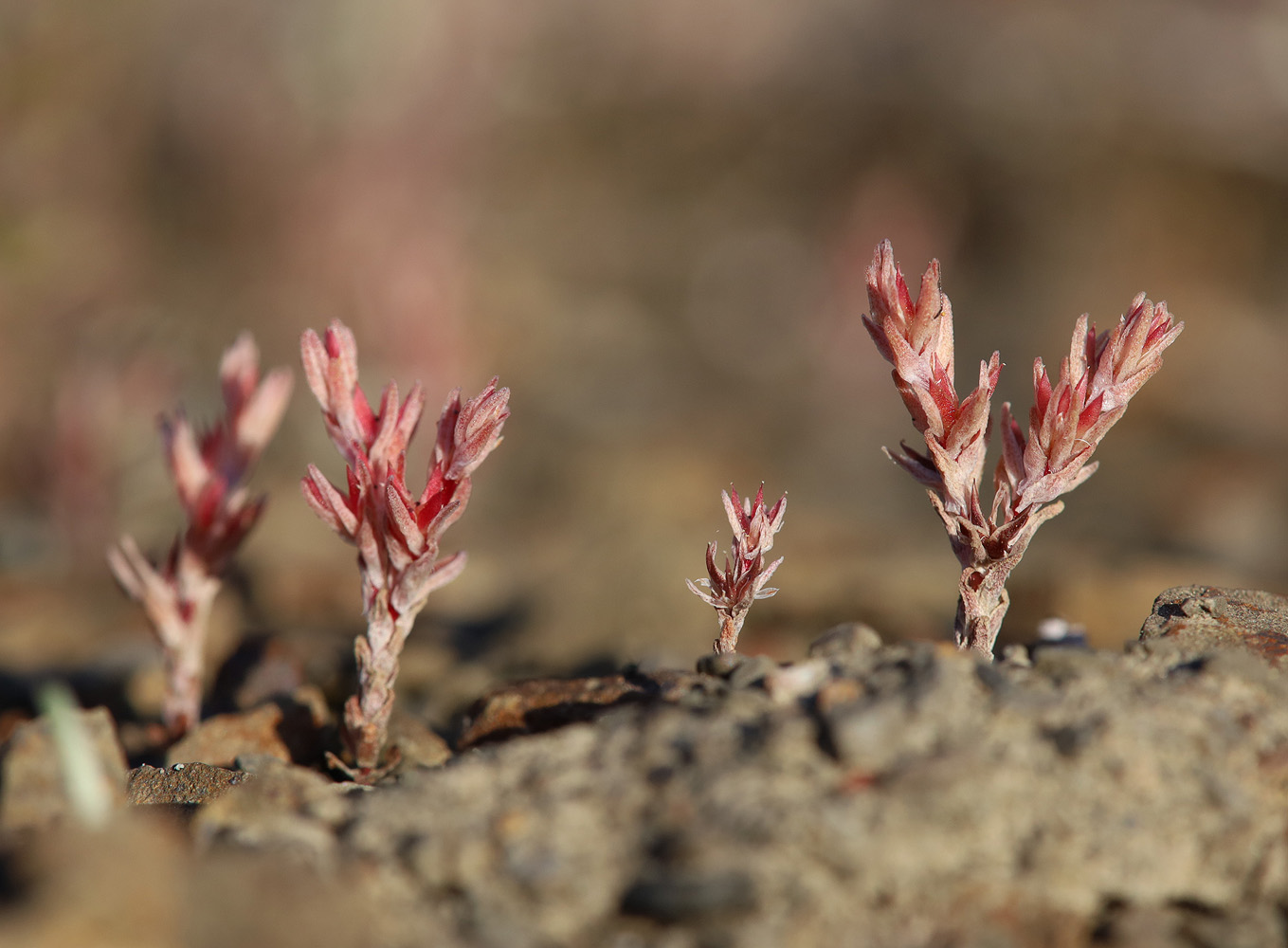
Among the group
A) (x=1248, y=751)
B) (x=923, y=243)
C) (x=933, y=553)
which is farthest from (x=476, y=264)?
(x=1248, y=751)

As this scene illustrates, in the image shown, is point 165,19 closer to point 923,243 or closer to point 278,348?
point 278,348

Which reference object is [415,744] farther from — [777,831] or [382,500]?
[777,831]

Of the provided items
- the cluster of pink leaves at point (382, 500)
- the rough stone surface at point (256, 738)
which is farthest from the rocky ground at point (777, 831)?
the rough stone surface at point (256, 738)

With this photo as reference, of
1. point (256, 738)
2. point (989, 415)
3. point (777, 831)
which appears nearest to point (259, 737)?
point (256, 738)

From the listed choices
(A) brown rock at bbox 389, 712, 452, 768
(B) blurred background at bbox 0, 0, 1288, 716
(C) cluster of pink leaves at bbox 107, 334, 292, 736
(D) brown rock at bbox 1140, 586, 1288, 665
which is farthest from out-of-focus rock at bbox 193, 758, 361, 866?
(B) blurred background at bbox 0, 0, 1288, 716

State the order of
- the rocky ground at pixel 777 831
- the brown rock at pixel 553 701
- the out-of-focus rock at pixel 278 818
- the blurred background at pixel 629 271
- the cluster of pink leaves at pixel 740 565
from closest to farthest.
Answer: the rocky ground at pixel 777 831 < the out-of-focus rock at pixel 278 818 < the brown rock at pixel 553 701 < the cluster of pink leaves at pixel 740 565 < the blurred background at pixel 629 271

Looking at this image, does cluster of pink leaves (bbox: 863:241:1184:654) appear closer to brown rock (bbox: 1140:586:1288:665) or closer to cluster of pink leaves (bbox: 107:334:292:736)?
brown rock (bbox: 1140:586:1288:665)

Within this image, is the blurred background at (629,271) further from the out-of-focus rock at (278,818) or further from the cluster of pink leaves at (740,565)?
the out-of-focus rock at (278,818)
